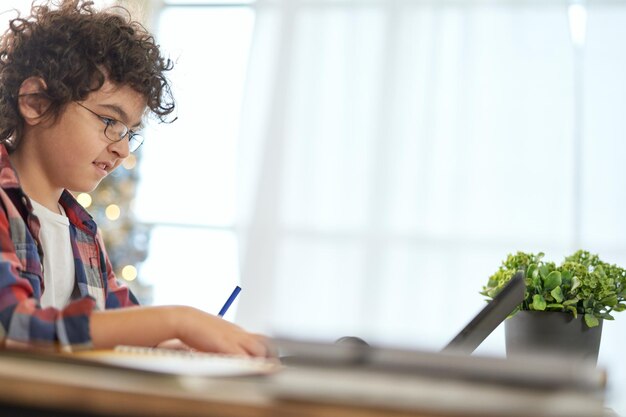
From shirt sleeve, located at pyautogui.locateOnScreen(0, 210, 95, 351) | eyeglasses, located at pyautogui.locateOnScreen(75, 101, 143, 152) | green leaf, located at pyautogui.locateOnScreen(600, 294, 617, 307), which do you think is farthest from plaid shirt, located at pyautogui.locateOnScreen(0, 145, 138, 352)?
green leaf, located at pyautogui.locateOnScreen(600, 294, 617, 307)

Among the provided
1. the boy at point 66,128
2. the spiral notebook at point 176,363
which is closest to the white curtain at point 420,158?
the boy at point 66,128

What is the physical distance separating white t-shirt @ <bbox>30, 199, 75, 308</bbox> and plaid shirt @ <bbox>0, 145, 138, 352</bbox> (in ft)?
0.05

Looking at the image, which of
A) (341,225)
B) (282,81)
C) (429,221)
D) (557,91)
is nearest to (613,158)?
(557,91)

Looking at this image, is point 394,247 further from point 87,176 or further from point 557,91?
point 87,176

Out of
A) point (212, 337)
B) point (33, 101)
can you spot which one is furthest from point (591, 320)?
point (33, 101)

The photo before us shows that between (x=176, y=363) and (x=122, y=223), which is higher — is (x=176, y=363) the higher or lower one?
the lower one

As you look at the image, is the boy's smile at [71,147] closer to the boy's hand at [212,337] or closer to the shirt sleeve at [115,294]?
the shirt sleeve at [115,294]

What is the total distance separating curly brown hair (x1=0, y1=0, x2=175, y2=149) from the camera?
139 cm

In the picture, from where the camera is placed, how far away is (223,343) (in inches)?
33.3

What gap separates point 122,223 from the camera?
363cm

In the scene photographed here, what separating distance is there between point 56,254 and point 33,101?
270mm

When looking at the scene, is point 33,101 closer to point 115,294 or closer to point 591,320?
point 115,294

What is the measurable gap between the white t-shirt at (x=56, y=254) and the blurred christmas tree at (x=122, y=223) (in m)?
2.16

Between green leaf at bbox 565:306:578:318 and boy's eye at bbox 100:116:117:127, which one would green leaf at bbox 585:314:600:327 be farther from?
boy's eye at bbox 100:116:117:127
